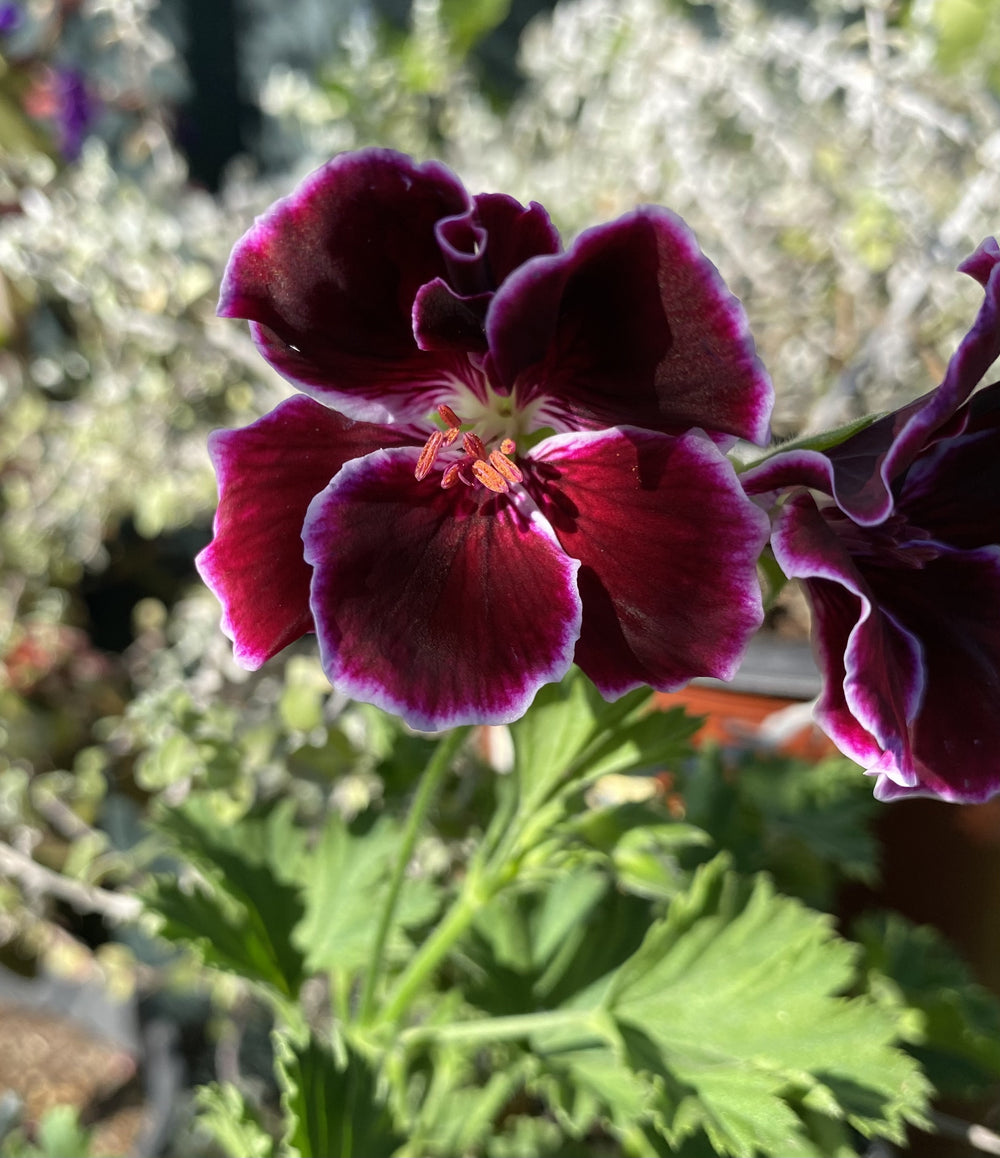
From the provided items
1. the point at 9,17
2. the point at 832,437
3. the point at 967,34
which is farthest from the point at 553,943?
the point at 9,17

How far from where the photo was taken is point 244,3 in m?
2.61

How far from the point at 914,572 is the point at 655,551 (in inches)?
6.7

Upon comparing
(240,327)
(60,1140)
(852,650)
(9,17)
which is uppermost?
(9,17)

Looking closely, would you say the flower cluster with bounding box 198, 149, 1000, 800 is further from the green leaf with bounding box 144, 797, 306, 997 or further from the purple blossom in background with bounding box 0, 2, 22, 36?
the purple blossom in background with bounding box 0, 2, 22, 36

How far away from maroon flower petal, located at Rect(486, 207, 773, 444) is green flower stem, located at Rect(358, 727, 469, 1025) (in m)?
0.26

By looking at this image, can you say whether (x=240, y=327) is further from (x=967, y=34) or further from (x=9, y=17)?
(x=967, y=34)

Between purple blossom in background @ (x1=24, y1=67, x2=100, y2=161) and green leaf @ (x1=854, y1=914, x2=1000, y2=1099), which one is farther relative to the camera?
purple blossom in background @ (x1=24, y1=67, x2=100, y2=161)

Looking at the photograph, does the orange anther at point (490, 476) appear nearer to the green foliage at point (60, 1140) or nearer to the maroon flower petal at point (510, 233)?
the maroon flower petal at point (510, 233)

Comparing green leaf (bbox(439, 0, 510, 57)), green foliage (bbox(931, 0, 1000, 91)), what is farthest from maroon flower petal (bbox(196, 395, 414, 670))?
green leaf (bbox(439, 0, 510, 57))

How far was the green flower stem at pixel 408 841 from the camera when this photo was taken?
670 millimetres

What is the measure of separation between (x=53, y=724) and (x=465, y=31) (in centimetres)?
189

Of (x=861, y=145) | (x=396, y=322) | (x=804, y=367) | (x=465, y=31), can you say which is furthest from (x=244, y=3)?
(x=396, y=322)

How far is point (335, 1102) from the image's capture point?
2.39 feet

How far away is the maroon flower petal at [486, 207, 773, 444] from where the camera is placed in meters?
0.47
